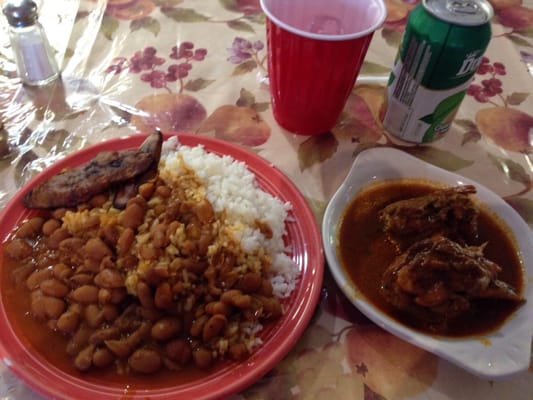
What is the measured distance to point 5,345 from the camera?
3.09ft

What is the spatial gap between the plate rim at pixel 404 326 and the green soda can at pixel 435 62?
0.15 meters

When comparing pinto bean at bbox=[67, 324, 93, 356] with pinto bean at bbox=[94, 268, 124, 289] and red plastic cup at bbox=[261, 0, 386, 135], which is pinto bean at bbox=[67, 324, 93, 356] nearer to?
pinto bean at bbox=[94, 268, 124, 289]

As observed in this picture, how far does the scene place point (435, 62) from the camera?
3.93ft

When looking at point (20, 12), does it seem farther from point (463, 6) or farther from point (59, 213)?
point (463, 6)

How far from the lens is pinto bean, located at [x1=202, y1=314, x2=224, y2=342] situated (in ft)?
3.12

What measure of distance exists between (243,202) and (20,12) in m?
0.94

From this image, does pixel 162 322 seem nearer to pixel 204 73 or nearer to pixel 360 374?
pixel 360 374

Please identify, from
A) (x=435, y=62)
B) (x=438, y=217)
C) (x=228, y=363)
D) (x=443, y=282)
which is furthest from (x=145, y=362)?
(x=435, y=62)

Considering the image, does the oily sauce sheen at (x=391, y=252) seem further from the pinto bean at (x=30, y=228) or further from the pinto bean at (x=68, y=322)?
the pinto bean at (x=30, y=228)

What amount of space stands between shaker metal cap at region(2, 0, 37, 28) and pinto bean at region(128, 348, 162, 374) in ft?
3.67

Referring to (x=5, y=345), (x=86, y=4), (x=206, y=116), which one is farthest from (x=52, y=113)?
(x=5, y=345)

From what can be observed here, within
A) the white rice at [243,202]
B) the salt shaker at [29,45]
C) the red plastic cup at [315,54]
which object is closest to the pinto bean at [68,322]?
the white rice at [243,202]

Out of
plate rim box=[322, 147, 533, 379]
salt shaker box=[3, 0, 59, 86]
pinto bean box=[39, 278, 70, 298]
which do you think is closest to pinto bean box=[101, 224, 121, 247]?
pinto bean box=[39, 278, 70, 298]

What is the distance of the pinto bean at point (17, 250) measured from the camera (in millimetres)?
1072
